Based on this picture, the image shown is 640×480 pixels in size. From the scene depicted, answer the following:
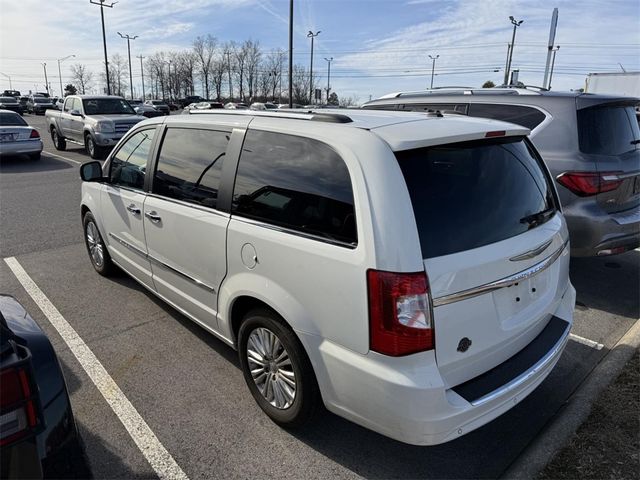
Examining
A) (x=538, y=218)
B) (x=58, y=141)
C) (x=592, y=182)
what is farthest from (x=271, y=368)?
(x=58, y=141)

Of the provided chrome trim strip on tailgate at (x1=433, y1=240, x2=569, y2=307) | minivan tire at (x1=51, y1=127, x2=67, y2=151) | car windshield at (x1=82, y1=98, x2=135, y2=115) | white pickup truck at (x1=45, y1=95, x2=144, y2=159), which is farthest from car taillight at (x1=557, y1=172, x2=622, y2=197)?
minivan tire at (x1=51, y1=127, x2=67, y2=151)

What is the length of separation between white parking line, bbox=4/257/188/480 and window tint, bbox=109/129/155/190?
1355mm

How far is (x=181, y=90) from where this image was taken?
93.4 meters

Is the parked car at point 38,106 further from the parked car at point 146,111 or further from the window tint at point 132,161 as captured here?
the window tint at point 132,161

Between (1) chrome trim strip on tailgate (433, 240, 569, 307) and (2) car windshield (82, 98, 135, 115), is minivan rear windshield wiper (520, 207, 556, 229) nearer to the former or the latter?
(1) chrome trim strip on tailgate (433, 240, 569, 307)

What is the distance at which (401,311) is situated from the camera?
2021 millimetres

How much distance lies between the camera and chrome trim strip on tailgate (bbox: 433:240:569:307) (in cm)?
205

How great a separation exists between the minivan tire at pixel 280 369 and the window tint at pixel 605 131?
3.62 m

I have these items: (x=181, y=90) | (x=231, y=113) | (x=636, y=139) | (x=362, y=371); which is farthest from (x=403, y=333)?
(x=181, y=90)

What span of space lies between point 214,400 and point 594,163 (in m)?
3.99

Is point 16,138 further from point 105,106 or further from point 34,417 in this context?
point 34,417

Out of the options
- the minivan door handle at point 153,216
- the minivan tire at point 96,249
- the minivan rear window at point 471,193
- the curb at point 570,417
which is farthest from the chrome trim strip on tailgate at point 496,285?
the minivan tire at point 96,249

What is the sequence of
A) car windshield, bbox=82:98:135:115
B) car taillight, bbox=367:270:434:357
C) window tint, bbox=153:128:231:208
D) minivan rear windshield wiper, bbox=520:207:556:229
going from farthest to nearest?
car windshield, bbox=82:98:135:115 → window tint, bbox=153:128:231:208 → minivan rear windshield wiper, bbox=520:207:556:229 → car taillight, bbox=367:270:434:357

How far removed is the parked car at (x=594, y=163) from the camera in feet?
14.3
